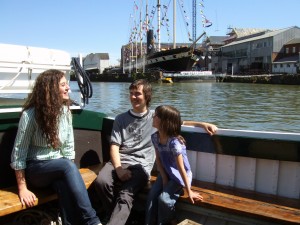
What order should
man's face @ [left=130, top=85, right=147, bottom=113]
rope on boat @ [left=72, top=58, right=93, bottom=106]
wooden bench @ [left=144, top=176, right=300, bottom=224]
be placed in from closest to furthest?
wooden bench @ [left=144, top=176, right=300, bottom=224] < man's face @ [left=130, top=85, right=147, bottom=113] < rope on boat @ [left=72, top=58, right=93, bottom=106]

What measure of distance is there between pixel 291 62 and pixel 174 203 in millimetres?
50053

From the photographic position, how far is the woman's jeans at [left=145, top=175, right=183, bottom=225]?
283cm

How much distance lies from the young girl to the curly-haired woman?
0.48 m

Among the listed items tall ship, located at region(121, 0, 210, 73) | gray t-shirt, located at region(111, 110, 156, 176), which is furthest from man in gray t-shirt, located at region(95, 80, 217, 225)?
tall ship, located at region(121, 0, 210, 73)

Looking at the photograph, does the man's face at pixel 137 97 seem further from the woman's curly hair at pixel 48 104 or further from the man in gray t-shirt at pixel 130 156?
the woman's curly hair at pixel 48 104

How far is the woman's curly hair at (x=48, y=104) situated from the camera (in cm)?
277

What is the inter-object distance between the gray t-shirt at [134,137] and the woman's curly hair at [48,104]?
1.99 ft

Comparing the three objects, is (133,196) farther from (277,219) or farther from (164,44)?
(164,44)

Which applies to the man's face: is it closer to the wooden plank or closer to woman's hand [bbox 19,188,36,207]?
the wooden plank

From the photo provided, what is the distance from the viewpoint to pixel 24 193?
272 centimetres

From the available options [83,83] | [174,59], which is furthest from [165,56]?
[83,83]

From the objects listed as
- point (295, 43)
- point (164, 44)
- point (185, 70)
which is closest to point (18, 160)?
point (185, 70)

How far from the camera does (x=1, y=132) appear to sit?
10.2 ft

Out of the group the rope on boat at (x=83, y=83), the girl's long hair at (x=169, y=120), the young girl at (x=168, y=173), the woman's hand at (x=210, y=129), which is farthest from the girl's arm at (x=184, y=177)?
the rope on boat at (x=83, y=83)
